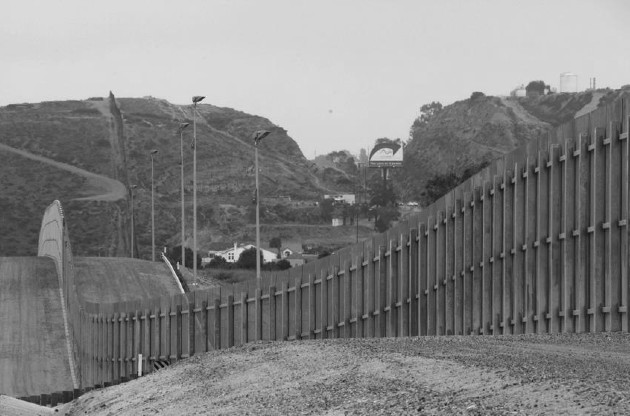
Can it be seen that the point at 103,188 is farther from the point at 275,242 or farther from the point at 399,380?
the point at 399,380

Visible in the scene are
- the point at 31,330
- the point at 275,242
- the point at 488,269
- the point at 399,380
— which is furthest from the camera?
the point at 275,242

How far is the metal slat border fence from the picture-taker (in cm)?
2823

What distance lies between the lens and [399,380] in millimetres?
20203

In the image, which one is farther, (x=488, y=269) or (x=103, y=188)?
(x=103, y=188)

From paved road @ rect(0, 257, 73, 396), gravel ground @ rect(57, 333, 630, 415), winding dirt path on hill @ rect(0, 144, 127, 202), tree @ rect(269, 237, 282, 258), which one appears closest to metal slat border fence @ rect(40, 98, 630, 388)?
gravel ground @ rect(57, 333, 630, 415)

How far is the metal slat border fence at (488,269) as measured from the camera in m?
28.2

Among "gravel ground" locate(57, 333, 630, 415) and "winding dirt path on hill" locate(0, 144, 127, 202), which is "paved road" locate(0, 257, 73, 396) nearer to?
"gravel ground" locate(57, 333, 630, 415)

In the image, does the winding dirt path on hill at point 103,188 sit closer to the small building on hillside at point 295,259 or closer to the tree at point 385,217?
the small building on hillside at point 295,259

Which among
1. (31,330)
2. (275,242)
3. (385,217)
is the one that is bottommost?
(31,330)

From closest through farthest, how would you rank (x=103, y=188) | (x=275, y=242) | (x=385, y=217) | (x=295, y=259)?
1. (x=295, y=259)
2. (x=275, y=242)
3. (x=103, y=188)
4. (x=385, y=217)

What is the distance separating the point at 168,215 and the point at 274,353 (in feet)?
532

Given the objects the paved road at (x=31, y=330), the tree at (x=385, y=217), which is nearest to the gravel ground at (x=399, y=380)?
the paved road at (x=31, y=330)

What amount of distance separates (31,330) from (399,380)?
178 feet

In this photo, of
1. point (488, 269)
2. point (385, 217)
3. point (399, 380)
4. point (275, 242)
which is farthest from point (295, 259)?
point (399, 380)
